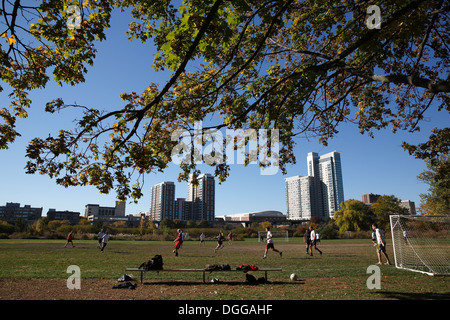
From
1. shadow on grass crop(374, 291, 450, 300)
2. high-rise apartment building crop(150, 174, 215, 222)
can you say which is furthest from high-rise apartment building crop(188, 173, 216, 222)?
shadow on grass crop(374, 291, 450, 300)

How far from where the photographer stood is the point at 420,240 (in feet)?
59.1

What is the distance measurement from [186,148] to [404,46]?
25.3 ft

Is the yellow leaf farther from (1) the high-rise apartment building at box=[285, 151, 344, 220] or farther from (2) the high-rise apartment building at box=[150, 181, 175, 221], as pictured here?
(1) the high-rise apartment building at box=[285, 151, 344, 220]

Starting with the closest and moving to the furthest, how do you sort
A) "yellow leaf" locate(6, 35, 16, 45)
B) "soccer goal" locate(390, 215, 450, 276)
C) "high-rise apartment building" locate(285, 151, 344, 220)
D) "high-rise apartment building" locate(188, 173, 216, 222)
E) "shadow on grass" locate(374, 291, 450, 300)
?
"yellow leaf" locate(6, 35, 16, 45)
"shadow on grass" locate(374, 291, 450, 300)
"soccer goal" locate(390, 215, 450, 276)
"high-rise apartment building" locate(188, 173, 216, 222)
"high-rise apartment building" locate(285, 151, 344, 220)

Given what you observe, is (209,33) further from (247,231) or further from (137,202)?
(247,231)

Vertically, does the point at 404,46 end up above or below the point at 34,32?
above

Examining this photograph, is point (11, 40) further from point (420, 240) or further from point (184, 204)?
point (184, 204)

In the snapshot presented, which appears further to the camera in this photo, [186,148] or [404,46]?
[404,46]

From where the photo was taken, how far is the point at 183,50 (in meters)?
5.93

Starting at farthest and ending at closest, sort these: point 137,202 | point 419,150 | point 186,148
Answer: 1. point 419,150
2. point 186,148
3. point 137,202

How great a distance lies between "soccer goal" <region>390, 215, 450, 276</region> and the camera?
46.1 ft

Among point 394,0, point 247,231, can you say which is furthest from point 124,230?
point 394,0

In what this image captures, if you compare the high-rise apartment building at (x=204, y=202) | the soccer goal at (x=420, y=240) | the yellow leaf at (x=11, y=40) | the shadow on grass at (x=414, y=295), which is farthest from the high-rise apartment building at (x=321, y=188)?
the yellow leaf at (x=11, y=40)
